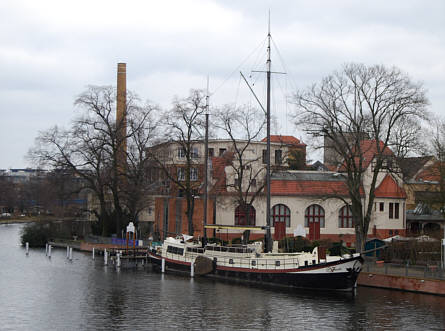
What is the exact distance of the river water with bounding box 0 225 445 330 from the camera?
36188mm

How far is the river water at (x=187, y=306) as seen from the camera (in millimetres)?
36188

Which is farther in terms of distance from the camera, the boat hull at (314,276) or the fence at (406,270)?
the boat hull at (314,276)

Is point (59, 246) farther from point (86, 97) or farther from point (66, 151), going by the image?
point (86, 97)

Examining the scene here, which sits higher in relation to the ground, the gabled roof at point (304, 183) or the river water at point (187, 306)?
the gabled roof at point (304, 183)

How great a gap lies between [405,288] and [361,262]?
344 centimetres

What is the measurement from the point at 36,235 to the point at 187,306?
176 feet

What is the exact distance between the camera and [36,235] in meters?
90.2

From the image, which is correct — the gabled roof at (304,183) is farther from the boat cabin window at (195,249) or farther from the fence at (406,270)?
the fence at (406,270)

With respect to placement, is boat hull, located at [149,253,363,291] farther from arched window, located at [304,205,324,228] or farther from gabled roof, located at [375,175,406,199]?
gabled roof, located at [375,175,406,199]

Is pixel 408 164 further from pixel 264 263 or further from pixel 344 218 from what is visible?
pixel 344 218

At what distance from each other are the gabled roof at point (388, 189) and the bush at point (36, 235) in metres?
44.1

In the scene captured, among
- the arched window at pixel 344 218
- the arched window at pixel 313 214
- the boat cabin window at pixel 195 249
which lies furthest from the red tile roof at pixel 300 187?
the boat cabin window at pixel 195 249

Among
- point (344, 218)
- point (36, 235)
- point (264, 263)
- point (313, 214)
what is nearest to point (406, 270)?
point (264, 263)

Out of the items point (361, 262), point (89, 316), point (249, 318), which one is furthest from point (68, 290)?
point (361, 262)
